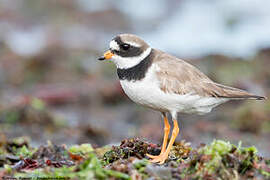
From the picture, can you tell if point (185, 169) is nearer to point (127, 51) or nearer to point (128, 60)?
point (128, 60)

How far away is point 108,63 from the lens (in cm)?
1569

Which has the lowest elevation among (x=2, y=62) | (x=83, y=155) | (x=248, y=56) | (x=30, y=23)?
(x=83, y=155)

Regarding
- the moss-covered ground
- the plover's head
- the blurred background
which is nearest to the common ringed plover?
the plover's head

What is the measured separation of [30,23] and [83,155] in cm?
1681

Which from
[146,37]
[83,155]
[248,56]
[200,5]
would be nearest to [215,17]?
[200,5]

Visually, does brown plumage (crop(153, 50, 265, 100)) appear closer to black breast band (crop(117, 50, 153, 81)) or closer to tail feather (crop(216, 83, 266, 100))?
tail feather (crop(216, 83, 266, 100))

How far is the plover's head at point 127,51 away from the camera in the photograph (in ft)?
18.9

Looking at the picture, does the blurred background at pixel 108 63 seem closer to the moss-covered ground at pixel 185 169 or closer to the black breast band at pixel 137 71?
the black breast band at pixel 137 71

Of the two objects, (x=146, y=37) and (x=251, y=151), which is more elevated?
(x=146, y=37)

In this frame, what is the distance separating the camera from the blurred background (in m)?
10.1

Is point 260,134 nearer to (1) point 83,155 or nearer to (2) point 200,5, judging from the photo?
(1) point 83,155

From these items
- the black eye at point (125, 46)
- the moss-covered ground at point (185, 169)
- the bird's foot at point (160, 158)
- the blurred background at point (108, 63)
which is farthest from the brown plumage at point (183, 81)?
the blurred background at point (108, 63)

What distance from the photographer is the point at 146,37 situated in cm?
2066

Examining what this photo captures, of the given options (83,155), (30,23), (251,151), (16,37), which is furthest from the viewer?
(30,23)
